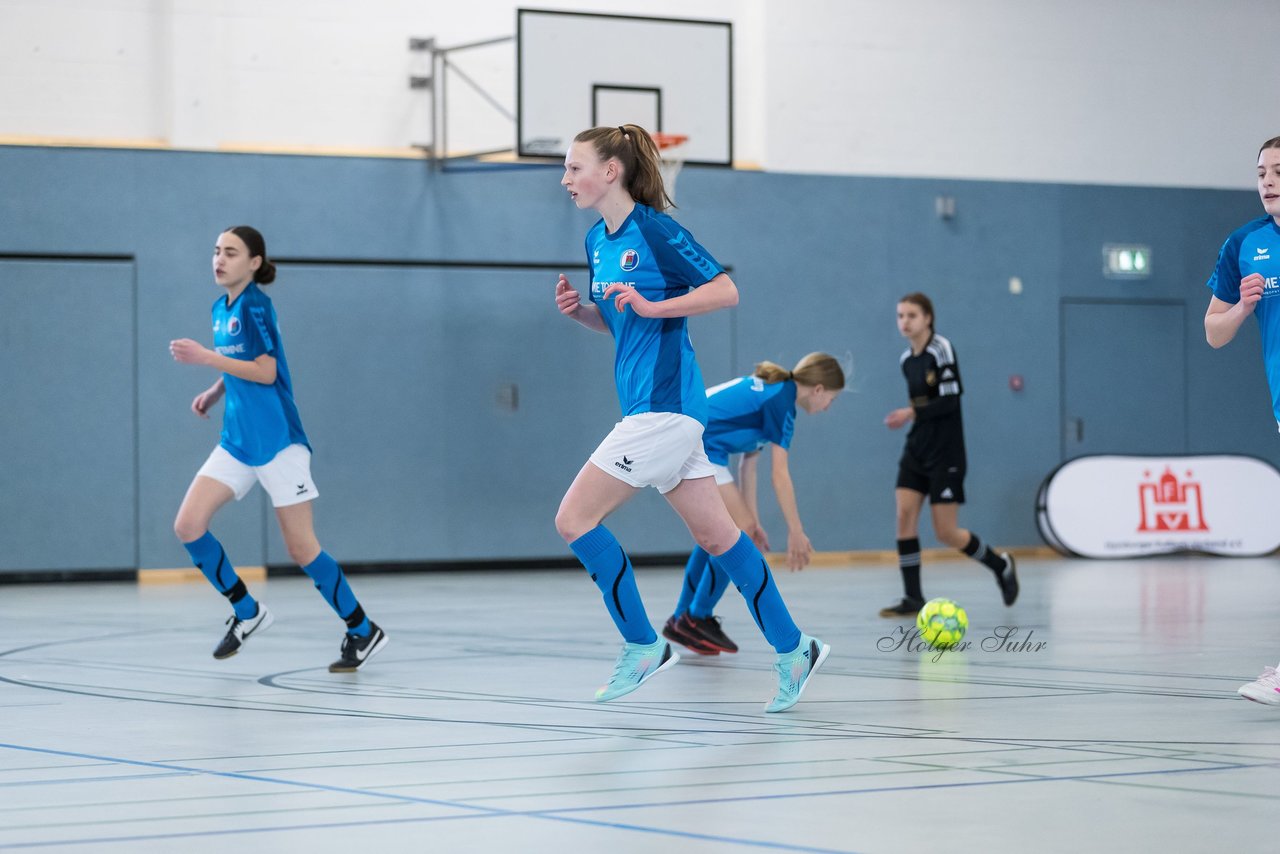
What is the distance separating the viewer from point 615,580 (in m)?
5.50

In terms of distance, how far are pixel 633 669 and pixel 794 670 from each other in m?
0.52

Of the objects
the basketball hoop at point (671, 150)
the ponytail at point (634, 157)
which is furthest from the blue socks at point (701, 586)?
the basketball hoop at point (671, 150)

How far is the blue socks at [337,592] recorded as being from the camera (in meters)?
7.14

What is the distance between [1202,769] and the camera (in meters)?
4.27

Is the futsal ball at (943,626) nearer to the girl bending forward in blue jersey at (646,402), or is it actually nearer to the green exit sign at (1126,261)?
the girl bending forward in blue jersey at (646,402)

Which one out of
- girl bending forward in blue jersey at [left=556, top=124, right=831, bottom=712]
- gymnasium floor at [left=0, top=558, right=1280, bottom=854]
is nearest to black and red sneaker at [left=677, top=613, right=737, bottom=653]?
gymnasium floor at [left=0, top=558, right=1280, bottom=854]

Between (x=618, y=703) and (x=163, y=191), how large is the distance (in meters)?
10.3

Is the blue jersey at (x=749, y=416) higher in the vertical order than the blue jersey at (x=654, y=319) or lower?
lower

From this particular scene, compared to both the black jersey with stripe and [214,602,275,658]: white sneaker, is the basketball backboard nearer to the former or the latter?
the black jersey with stripe

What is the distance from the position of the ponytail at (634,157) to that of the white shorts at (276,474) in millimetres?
2232

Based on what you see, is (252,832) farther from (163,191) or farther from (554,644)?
(163,191)

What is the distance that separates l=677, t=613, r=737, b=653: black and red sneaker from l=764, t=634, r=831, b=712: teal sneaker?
2.03 m

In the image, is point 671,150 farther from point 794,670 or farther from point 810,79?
point 794,670

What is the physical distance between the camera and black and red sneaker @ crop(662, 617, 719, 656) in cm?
759
